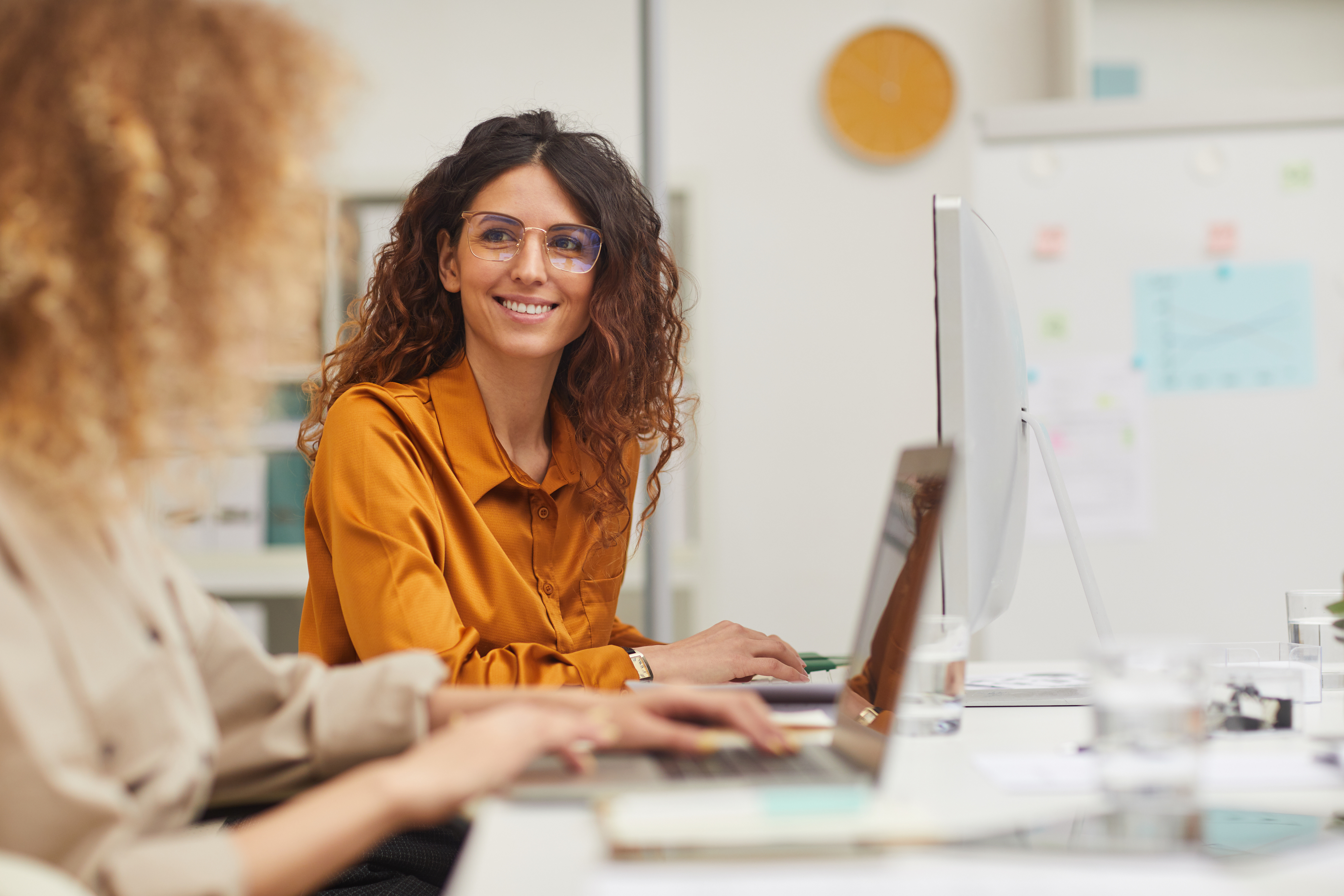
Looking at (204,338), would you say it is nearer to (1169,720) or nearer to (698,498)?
(1169,720)

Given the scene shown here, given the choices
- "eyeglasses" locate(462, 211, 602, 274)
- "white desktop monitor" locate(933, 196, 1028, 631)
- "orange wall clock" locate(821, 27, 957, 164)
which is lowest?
"white desktop monitor" locate(933, 196, 1028, 631)

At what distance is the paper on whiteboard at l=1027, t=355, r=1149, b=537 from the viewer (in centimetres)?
254

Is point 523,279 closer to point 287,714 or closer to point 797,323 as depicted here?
point 287,714

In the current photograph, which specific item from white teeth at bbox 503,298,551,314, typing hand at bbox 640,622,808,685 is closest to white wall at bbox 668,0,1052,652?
white teeth at bbox 503,298,551,314

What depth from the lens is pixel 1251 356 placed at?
2.52 meters

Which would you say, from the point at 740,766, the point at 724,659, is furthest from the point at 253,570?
the point at 740,766

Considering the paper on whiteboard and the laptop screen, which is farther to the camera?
the paper on whiteboard

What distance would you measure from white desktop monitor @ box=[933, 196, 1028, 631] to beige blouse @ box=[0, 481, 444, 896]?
1.63 feet

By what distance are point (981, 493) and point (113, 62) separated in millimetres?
796

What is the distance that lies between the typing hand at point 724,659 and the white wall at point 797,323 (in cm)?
184

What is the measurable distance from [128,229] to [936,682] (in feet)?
2.30

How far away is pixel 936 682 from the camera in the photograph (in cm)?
98

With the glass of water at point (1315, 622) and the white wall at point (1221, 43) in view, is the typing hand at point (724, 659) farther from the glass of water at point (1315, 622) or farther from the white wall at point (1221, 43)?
the white wall at point (1221, 43)

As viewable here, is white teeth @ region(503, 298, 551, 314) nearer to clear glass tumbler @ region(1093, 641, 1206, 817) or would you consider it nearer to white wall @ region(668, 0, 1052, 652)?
clear glass tumbler @ region(1093, 641, 1206, 817)
